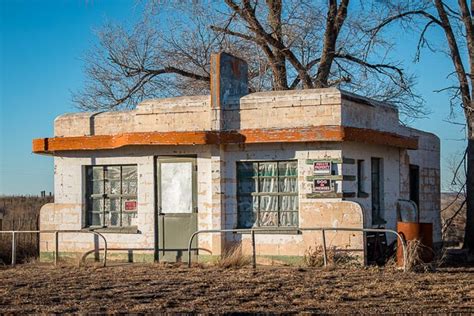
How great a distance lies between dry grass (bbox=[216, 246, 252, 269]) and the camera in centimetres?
1781

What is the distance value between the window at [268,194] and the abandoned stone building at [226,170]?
22 mm

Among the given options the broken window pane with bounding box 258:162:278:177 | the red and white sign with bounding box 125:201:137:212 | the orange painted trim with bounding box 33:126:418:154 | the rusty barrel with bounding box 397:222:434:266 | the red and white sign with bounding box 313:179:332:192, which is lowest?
the rusty barrel with bounding box 397:222:434:266

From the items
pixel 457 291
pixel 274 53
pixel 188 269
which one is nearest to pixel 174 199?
pixel 188 269

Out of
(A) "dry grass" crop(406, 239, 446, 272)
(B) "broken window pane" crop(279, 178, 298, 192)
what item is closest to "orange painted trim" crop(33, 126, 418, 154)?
(B) "broken window pane" crop(279, 178, 298, 192)

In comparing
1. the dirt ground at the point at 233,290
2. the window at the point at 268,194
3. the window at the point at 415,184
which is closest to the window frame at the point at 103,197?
the dirt ground at the point at 233,290

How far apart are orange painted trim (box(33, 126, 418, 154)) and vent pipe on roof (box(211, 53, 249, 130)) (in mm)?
509

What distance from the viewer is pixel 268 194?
1883 centimetres

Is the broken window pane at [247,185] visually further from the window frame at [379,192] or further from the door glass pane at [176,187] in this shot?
the window frame at [379,192]

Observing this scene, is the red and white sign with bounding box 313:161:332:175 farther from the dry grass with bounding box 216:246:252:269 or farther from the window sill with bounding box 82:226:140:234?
the window sill with bounding box 82:226:140:234

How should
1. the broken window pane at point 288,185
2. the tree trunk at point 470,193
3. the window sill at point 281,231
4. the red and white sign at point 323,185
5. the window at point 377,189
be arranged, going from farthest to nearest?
the tree trunk at point 470,193, the window at point 377,189, the broken window pane at point 288,185, the window sill at point 281,231, the red and white sign at point 323,185

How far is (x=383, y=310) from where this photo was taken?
11969mm

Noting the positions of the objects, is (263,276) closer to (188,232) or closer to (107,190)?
(188,232)

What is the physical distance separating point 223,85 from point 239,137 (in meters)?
1.34

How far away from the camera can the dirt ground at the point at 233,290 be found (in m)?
12.5
